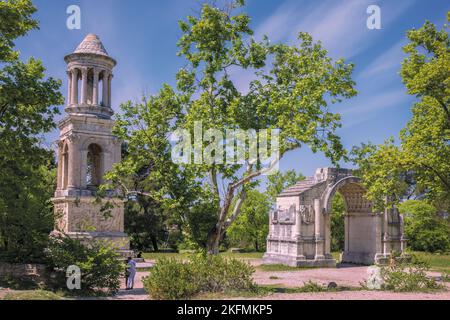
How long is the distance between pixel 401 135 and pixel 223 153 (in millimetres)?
11897

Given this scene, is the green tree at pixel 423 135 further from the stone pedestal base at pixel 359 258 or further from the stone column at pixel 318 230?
the stone pedestal base at pixel 359 258

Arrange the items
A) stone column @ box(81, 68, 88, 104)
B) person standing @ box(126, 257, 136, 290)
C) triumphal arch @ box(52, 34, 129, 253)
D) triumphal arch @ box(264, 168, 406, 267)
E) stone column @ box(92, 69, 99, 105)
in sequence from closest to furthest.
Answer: person standing @ box(126, 257, 136, 290) < triumphal arch @ box(52, 34, 129, 253) < stone column @ box(81, 68, 88, 104) < triumphal arch @ box(264, 168, 406, 267) < stone column @ box(92, 69, 99, 105)

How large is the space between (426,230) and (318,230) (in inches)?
825

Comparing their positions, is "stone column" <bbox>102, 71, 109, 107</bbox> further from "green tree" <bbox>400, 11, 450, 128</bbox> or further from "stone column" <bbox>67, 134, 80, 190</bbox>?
"green tree" <bbox>400, 11, 450, 128</bbox>

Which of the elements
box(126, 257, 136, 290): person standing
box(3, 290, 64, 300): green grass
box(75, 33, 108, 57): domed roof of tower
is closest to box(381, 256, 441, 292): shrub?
box(126, 257, 136, 290): person standing

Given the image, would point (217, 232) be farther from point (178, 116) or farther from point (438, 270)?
point (438, 270)

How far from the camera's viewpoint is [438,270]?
30125mm

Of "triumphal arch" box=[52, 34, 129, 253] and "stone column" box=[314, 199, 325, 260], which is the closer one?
"triumphal arch" box=[52, 34, 129, 253]

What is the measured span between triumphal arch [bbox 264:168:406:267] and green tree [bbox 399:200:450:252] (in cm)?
1417

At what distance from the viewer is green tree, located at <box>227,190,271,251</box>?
5191cm

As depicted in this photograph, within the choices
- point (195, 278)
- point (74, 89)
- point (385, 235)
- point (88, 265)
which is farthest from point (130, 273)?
point (385, 235)

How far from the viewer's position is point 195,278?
54.4 ft

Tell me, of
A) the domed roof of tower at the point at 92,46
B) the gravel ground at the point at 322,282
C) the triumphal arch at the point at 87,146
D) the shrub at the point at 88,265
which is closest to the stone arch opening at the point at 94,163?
the triumphal arch at the point at 87,146

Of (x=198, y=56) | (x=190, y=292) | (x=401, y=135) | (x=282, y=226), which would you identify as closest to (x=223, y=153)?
(x=198, y=56)
